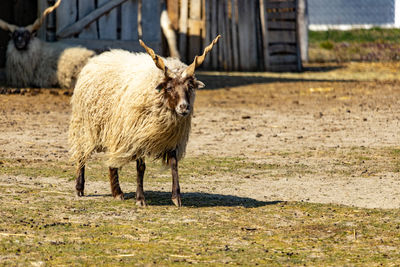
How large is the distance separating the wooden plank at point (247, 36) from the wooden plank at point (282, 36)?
1.89 ft

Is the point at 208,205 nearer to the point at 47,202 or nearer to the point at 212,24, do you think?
the point at 47,202

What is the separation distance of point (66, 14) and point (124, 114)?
9.60 metres

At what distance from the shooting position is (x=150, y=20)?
55.0 ft

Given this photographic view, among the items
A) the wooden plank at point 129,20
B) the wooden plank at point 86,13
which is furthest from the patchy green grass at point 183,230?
the wooden plank at point 129,20

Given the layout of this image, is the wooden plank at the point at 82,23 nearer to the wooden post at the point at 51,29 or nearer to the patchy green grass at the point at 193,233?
the wooden post at the point at 51,29

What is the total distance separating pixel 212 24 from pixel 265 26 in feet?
5.00

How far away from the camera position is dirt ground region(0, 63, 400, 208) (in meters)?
7.54

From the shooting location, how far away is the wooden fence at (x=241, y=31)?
21.0 meters

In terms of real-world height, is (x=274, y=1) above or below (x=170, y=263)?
above

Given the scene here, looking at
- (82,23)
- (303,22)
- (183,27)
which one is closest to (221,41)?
(183,27)

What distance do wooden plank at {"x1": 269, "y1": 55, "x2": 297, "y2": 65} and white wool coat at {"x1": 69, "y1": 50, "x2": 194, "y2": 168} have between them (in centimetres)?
1471

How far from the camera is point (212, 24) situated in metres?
20.9

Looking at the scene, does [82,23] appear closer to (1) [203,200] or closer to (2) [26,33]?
(2) [26,33]

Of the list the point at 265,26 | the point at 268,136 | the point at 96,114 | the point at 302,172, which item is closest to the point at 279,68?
the point at 265,26
